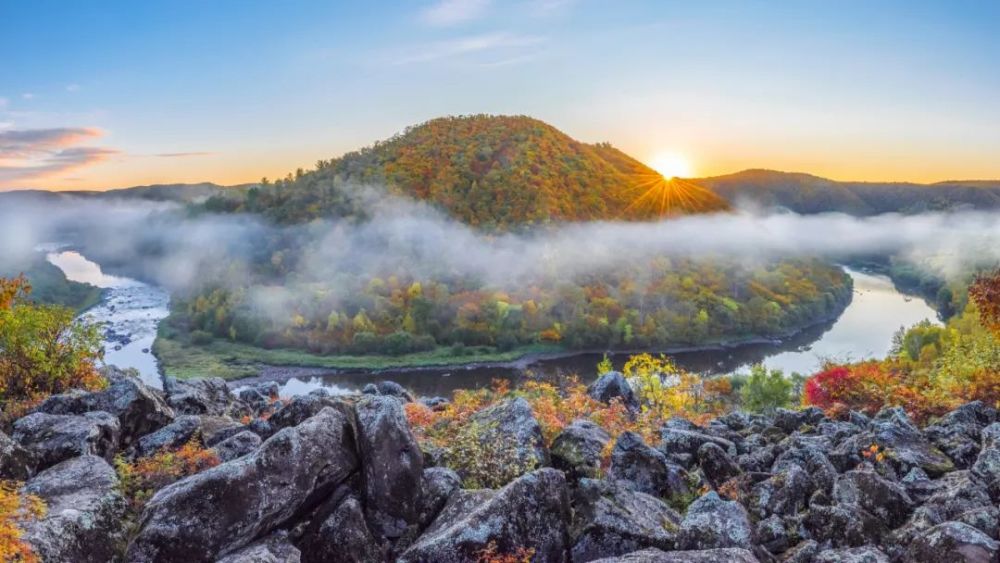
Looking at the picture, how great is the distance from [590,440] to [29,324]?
748 inches

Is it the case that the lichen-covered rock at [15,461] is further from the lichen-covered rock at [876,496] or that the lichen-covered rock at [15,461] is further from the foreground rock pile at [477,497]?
the lichen-covered rock at [876,496]

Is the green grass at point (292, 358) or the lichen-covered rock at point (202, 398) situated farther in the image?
the green grass at point (292, 358)

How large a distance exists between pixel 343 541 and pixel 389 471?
5.18 ft

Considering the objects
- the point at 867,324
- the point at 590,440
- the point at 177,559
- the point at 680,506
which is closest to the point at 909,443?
the point at 680,506

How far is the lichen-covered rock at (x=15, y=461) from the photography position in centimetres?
1273

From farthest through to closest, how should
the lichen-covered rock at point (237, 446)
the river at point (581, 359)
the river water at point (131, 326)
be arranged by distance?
the river water at point (131, 326) < the river at point (581, 359) < the lichen-covered rock at point (237, 446)

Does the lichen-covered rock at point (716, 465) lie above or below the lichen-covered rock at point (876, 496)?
below

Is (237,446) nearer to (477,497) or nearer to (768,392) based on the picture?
(477,497)

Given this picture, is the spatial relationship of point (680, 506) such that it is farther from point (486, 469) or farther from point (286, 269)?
point (286, 269)

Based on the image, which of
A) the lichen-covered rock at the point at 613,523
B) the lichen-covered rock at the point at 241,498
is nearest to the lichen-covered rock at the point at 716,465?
the lichen-covered rock at the point at 613,523

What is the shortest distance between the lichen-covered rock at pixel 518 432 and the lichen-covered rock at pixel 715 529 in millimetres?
4321

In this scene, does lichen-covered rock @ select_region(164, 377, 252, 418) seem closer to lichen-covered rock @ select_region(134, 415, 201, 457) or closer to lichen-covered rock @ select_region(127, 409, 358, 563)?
lichen-covered rock @ select_region(134, 415, 201, 457)

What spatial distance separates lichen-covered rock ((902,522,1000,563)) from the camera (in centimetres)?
1023

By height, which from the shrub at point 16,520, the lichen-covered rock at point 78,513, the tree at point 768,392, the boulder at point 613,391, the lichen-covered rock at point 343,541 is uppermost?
the shrub at point 16,520
